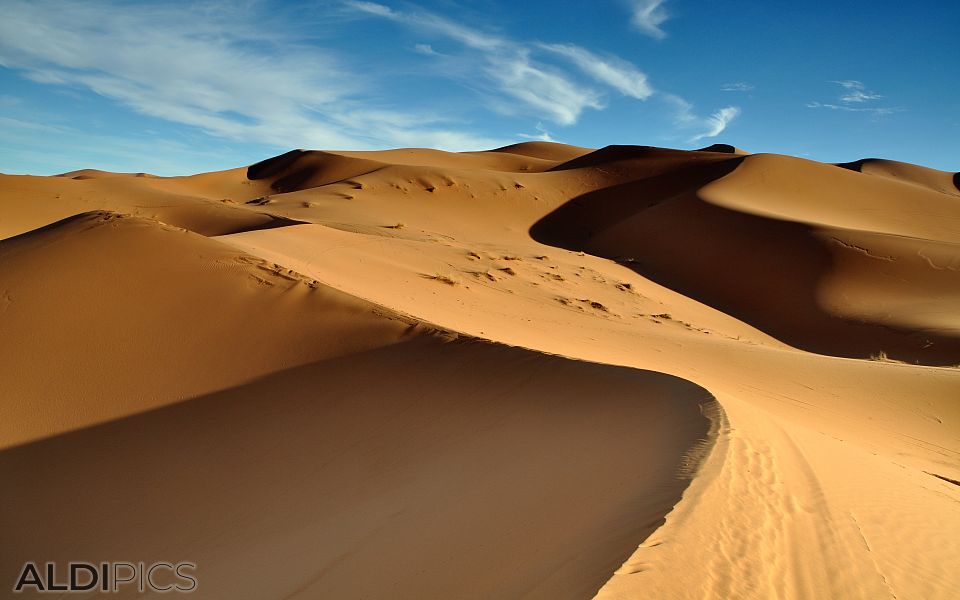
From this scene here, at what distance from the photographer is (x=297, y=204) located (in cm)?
2217

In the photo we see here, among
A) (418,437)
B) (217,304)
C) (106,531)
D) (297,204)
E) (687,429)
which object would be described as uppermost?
(297,204)

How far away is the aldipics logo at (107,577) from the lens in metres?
3.81

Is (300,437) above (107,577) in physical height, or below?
above

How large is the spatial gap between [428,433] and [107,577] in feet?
7.82

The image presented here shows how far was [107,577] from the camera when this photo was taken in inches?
157

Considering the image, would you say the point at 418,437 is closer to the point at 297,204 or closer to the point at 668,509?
the point at 668,509

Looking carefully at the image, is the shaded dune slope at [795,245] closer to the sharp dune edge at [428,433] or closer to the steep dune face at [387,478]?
the sharp dune edge at [428,433]

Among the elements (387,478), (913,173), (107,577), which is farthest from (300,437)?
(913,173)

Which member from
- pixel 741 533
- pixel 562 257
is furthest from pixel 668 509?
pixel 562 257

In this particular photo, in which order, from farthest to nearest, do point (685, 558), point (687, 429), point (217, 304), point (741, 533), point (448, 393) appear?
1. point (217, 304)
2. point (448, 393)
3. point (687, 429)
4. point (741, 533)
5. point (685, 558)

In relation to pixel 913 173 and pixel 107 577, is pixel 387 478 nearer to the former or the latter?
pixel 107 577

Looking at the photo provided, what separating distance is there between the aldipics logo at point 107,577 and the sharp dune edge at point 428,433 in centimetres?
10

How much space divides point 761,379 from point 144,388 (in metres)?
7.22

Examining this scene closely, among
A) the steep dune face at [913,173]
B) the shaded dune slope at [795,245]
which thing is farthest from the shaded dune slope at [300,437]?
the steep dune face at [913,173]
